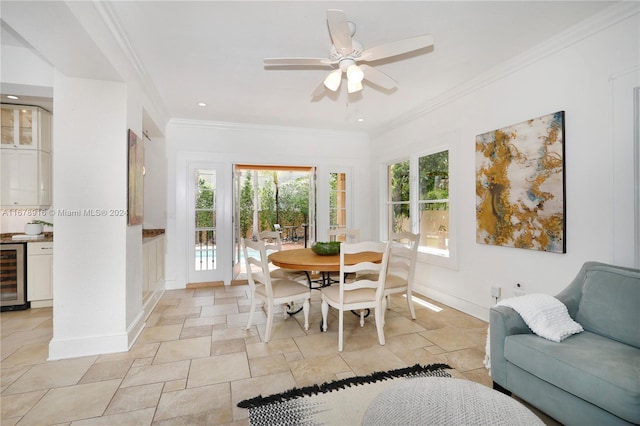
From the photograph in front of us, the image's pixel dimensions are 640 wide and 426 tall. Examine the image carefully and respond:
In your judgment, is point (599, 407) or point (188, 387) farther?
point (188, 387)

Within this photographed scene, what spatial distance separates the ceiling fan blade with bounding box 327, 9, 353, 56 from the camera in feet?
5.61

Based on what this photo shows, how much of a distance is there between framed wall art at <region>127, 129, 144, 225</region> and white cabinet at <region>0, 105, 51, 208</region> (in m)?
1.75

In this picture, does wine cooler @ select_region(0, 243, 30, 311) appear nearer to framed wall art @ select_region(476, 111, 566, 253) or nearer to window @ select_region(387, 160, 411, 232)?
window @ select_region(387, 160, 411, 232)

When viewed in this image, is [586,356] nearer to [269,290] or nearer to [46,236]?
[269,290]

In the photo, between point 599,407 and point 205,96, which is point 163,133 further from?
point 599,407

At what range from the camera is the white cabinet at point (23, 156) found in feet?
12.1

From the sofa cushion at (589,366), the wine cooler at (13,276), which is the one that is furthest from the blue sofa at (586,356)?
the wine cooler at (13,276)

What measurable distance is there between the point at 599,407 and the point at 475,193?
2.31 m

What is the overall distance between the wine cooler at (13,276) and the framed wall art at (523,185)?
544 centimetres

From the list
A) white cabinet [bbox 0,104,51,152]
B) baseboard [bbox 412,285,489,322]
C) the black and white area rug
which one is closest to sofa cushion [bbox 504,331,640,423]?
the black and white area rug

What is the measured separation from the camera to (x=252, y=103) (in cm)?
404

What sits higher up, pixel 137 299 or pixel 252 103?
pixel 252 103

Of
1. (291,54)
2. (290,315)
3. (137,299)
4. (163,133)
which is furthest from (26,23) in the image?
(290,315)

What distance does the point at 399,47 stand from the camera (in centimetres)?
206
